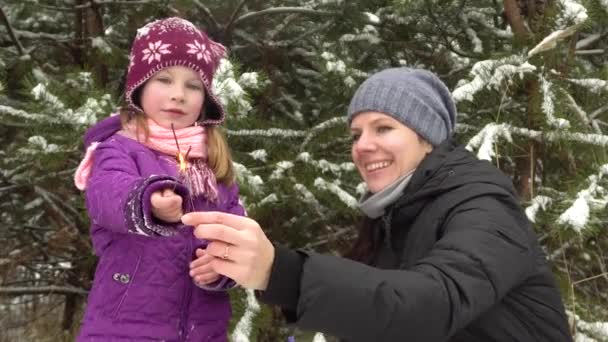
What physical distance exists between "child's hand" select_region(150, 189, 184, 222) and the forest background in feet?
3.66

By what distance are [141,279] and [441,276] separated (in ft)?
3.39

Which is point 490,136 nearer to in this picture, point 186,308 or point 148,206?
point 186,308

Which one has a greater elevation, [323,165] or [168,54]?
[168,54]

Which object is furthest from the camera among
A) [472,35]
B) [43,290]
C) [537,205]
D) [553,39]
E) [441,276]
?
[43,290]

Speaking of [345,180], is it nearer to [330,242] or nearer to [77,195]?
[330,242]

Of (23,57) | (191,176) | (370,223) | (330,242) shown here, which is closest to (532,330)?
(370,223)

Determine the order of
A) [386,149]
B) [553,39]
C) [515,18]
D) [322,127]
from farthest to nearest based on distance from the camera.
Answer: [322,127] → [515,18] → [553,39] → [386,149]

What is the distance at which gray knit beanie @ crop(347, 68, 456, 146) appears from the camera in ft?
6.25

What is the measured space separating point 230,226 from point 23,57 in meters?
2.99

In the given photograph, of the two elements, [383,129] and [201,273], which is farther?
[383,129]

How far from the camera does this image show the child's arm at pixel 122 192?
151cm

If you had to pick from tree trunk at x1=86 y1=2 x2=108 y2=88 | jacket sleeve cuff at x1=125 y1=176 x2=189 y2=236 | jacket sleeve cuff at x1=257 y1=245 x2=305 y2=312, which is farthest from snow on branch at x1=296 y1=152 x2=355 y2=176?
jacket sleeve cuff at x1=257 y1=245 x2=305 y2=312

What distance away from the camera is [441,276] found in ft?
3.92

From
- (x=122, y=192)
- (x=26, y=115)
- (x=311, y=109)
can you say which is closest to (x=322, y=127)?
(x=311, y=109)
